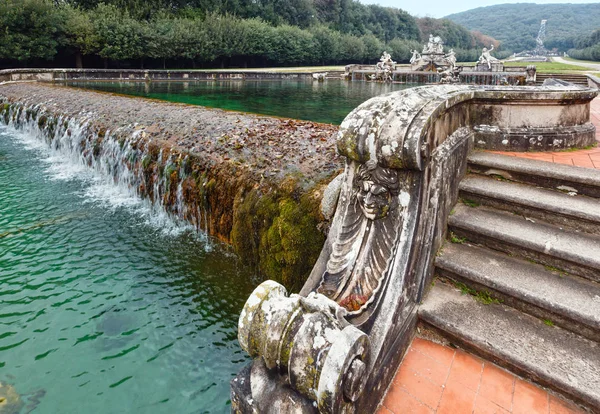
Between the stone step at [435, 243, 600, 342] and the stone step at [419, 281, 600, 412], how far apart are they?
0.06 metres

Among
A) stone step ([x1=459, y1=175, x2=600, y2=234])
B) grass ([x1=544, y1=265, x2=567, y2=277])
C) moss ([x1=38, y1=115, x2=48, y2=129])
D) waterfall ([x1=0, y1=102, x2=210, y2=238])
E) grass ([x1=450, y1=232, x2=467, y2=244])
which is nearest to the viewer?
grass ([x1=544, y1=265, x2=567, y2=277])

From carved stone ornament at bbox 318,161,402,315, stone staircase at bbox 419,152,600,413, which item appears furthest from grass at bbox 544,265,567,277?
carved stone ornament at bbox 318,161,402,315

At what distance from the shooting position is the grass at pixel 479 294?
2342 millimetres

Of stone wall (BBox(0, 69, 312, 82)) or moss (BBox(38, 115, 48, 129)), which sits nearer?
moss (BBox(38, 115, 48, 129))

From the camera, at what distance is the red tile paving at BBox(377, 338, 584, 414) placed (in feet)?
6.05

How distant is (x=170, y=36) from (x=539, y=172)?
35.0 meters

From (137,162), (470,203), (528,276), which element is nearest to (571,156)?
(470,203)

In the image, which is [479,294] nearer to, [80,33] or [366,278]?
[366,278]

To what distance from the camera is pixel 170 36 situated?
107 feet

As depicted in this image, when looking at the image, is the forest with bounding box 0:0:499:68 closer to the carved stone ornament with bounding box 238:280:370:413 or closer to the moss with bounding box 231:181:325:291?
the moss with bounding box 231:181:325:291

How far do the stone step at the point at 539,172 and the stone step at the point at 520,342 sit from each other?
1.11 metres

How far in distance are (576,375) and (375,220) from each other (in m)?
1.18

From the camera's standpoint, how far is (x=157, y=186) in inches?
221

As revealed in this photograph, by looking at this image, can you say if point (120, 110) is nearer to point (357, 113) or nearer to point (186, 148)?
point (186, 148)
